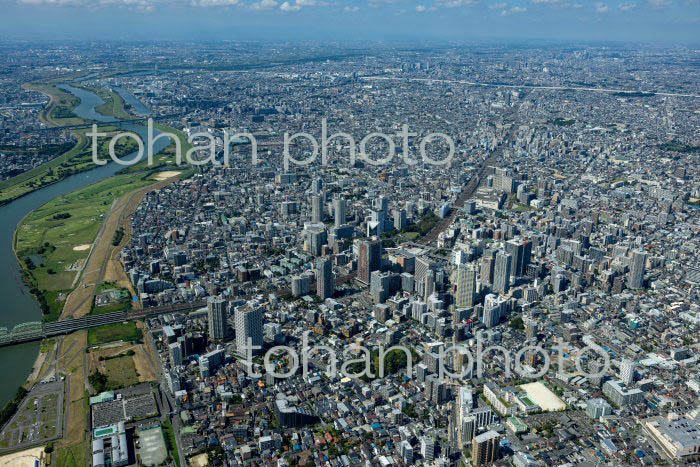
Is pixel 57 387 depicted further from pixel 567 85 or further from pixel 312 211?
pixel 567 85

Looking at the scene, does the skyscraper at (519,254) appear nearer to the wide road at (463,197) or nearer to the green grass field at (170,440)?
the wide road at (463,197)

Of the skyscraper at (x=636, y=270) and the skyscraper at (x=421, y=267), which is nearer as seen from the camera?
the skyscraper at (x=421, y=267)

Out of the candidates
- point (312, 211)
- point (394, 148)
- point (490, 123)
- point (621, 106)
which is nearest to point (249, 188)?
point (312, 211)

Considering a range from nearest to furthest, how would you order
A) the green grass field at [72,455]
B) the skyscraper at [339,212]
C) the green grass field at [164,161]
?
1. the green grass field at [72,455]
2. the skyscraper at [339,212]
3. the green grass field at [164,161]

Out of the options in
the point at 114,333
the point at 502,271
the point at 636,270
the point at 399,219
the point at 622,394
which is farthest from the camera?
the point at 399,219

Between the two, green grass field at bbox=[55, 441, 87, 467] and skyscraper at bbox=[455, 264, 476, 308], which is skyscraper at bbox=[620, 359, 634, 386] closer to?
skyscraper at bbox=[455, 264, 476, 308]

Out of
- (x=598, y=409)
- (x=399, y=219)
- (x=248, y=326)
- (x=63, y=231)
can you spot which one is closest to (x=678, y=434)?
(x=598, y=409)

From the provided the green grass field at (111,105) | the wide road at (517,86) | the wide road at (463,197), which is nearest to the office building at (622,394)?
the wide road at (463,197)

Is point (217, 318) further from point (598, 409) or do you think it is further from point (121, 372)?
point (598, 409)
